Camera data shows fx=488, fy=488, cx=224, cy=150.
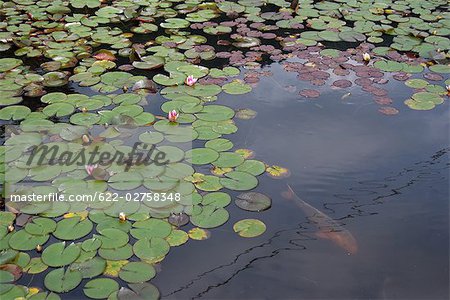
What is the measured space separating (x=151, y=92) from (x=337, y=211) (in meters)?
1.73

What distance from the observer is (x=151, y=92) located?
3.70 meters

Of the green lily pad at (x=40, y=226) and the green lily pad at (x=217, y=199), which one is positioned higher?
the green lily pad at (x=217, y=199)

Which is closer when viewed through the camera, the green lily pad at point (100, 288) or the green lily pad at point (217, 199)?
the green lily pad at point (100, 288)

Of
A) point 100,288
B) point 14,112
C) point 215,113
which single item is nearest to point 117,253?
point 100,288

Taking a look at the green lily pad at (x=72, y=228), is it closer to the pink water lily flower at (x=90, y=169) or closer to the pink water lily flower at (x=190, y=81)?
the pink water lily flower at (x=90, y=169)

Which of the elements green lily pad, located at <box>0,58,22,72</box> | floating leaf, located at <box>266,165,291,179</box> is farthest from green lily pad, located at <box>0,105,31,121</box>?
floating leaf, located at <box>266,165,291,179</box>

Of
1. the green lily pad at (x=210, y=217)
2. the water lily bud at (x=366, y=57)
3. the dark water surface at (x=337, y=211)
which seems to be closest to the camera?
the dark water surface at (x=337, y=211)

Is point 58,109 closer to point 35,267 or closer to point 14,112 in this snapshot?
point 14,112

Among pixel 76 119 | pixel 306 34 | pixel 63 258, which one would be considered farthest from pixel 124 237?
pixel 306 34

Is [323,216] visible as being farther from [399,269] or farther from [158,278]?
[158,278]

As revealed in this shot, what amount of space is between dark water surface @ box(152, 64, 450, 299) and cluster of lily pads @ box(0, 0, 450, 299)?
0.10 m

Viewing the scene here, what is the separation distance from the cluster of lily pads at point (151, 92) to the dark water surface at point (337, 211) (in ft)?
0.33

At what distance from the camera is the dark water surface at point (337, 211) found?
2.29 m

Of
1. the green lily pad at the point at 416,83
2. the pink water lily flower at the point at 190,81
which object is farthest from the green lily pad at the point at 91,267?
the green lily pad at the point at 416,83
